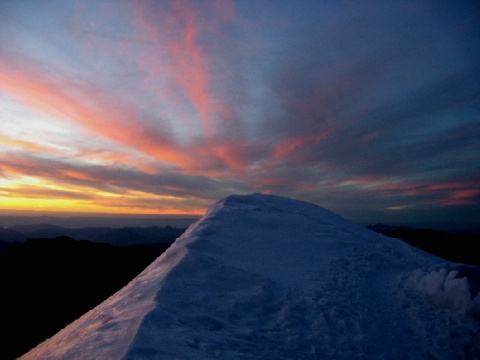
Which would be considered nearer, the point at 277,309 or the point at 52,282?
the point at 277,309

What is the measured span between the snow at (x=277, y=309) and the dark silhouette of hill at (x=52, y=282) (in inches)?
1394

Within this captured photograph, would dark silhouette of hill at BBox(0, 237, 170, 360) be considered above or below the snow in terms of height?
below

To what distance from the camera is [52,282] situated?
155 feet

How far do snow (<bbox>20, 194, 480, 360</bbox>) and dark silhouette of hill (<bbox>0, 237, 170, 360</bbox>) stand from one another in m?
35.4

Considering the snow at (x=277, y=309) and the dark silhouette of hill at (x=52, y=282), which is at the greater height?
the snow at (x=277, y=309)

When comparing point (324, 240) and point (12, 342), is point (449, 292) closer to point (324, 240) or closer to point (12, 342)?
point (324, 240)

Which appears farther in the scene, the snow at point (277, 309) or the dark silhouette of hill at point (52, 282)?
the dark silhouette of hill at point (52, 282)

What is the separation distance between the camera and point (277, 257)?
20.2 feet

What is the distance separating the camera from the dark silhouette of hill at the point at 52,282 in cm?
3559

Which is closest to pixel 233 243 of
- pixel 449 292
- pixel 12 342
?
pixel 449 292

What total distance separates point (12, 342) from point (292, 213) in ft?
129

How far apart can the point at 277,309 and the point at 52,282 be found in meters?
56.0

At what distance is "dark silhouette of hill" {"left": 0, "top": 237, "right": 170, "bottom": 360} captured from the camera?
35.6m

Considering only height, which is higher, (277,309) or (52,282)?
(277,309)
